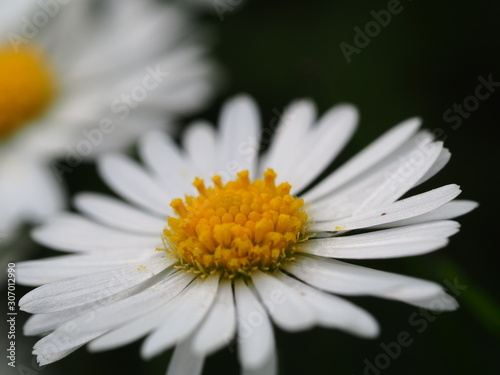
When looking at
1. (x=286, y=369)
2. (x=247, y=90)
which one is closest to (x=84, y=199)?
(x=286, y=369)

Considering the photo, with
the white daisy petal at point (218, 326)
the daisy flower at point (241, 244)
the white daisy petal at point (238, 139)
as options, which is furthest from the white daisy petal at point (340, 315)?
the white daisy petal at point (238, 139)

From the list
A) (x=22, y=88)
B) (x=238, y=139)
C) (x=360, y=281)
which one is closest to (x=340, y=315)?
(x=360, y=281)

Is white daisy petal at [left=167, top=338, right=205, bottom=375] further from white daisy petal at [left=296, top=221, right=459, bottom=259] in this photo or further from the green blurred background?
the green blurred background

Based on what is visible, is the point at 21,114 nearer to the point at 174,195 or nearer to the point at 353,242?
the point at 174,195

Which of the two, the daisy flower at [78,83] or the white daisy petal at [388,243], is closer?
the white daisy petal at [388,243]

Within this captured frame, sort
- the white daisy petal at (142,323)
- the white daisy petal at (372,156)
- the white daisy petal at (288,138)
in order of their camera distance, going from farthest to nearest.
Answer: the white daisy petal at (288,138)
the white daisy petal at (372,156)
the white daisy petal at (142,323)

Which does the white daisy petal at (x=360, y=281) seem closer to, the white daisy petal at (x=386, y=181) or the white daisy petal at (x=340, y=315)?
the white daisy petal at (x=340, y=315)
